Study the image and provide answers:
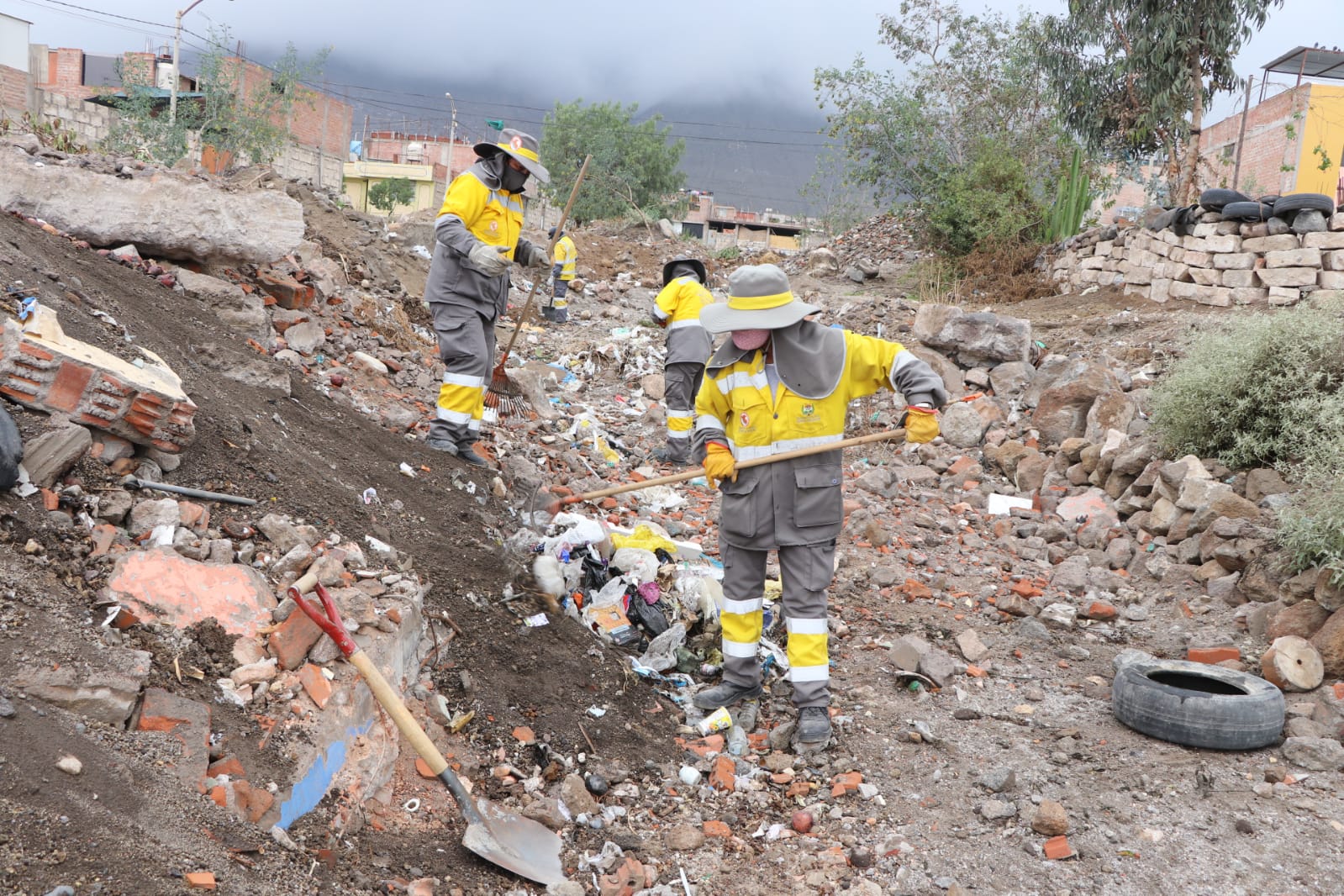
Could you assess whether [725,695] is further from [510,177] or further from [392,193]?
[392,193]

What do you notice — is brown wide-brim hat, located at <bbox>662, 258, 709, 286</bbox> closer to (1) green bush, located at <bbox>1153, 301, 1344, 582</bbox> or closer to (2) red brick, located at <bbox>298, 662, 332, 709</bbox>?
(1) green bush, located at <bbox>1153, 301, 1344, 582</bbox>

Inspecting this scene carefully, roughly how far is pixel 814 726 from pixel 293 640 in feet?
6.08

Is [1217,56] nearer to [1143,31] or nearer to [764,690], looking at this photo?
[1143,31]

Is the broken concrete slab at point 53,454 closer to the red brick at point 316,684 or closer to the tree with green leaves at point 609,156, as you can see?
the red brick at point 316,684

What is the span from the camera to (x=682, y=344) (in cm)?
715

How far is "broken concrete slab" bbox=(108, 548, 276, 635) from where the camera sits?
2.80 m

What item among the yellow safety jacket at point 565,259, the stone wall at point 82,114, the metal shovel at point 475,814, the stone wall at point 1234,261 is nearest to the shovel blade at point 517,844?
the metal shovel at point 475,814

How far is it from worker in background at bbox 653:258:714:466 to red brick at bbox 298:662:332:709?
4485 millimetres

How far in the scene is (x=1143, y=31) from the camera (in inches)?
595

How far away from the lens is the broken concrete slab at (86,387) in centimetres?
320

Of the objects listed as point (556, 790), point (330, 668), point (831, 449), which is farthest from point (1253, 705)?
point (330, 668)

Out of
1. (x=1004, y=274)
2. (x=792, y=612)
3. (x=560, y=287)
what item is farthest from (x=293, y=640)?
(x=1004, y=274)

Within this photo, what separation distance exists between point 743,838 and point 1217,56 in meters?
16.2

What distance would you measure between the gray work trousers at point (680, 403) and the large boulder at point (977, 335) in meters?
3.09
